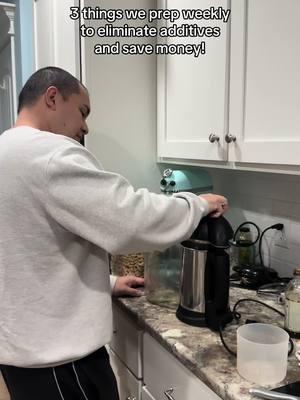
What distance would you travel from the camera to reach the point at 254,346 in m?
0.87

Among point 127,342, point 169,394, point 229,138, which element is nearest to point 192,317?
point 169,394

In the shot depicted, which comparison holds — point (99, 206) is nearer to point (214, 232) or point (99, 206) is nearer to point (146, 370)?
point (214, 232)

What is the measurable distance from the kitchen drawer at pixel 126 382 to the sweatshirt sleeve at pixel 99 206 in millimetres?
570

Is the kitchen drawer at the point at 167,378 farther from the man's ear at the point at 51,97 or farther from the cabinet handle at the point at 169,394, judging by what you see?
the man's ear at the point at 51,97

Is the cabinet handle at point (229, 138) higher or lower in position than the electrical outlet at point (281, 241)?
higher

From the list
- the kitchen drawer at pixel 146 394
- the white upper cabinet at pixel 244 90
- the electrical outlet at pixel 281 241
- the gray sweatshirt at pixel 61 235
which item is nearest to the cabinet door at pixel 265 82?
the white upper cabinet at pixel 244 90

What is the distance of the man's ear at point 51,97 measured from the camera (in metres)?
1.08

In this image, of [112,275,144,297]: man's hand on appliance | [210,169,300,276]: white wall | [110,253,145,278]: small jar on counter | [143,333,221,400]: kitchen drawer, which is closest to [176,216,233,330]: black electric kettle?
[143,333,221,400]: kitchen drawer

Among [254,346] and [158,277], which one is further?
[158,277]

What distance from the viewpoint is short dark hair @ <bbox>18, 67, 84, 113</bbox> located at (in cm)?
109

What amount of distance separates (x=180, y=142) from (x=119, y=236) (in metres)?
0.78

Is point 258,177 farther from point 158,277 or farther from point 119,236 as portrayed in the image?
point 119,236

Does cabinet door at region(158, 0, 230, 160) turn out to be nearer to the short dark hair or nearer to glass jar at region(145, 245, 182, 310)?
glass jar at region(145, 245, 182, 310)

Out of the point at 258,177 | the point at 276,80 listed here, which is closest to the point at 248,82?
the point at 276,80
